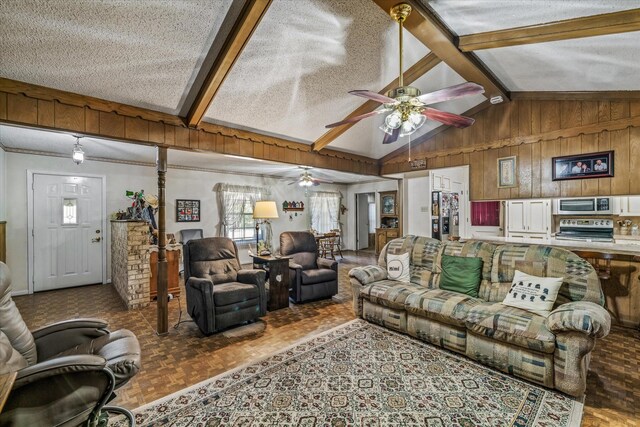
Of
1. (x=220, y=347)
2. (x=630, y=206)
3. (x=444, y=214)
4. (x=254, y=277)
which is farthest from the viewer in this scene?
(x=444, y=214)

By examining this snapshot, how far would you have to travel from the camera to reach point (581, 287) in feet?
8.00

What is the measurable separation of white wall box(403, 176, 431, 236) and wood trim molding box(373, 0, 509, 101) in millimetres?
2898

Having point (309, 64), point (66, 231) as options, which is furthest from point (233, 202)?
point (309, 64)

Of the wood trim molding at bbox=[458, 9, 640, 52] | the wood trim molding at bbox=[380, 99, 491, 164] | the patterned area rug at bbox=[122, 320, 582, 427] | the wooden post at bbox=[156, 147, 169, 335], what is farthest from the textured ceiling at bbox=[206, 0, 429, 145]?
the patterned area rug at bbox=[122, 320, 582, 427]

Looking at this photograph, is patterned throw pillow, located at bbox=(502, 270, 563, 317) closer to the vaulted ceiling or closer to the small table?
the vaulted ceiling

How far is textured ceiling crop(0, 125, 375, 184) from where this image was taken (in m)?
3.81

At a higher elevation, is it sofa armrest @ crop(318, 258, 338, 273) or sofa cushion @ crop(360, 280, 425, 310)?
sofa armrest @ crop(318, 258, 338, 273)

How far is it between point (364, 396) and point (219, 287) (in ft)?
6.70

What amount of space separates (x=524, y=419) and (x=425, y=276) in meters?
1.70

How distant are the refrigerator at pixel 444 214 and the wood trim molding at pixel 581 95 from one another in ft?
6.55

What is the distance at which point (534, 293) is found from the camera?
8.32 feet

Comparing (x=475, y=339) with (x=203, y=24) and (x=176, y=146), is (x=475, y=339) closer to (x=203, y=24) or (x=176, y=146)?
(x=203, y=24)

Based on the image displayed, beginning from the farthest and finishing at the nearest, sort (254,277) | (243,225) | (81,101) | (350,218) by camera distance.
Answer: (350,218)
(243,225)
(254,277)
(81,101)

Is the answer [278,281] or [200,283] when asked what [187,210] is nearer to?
[278,281]
